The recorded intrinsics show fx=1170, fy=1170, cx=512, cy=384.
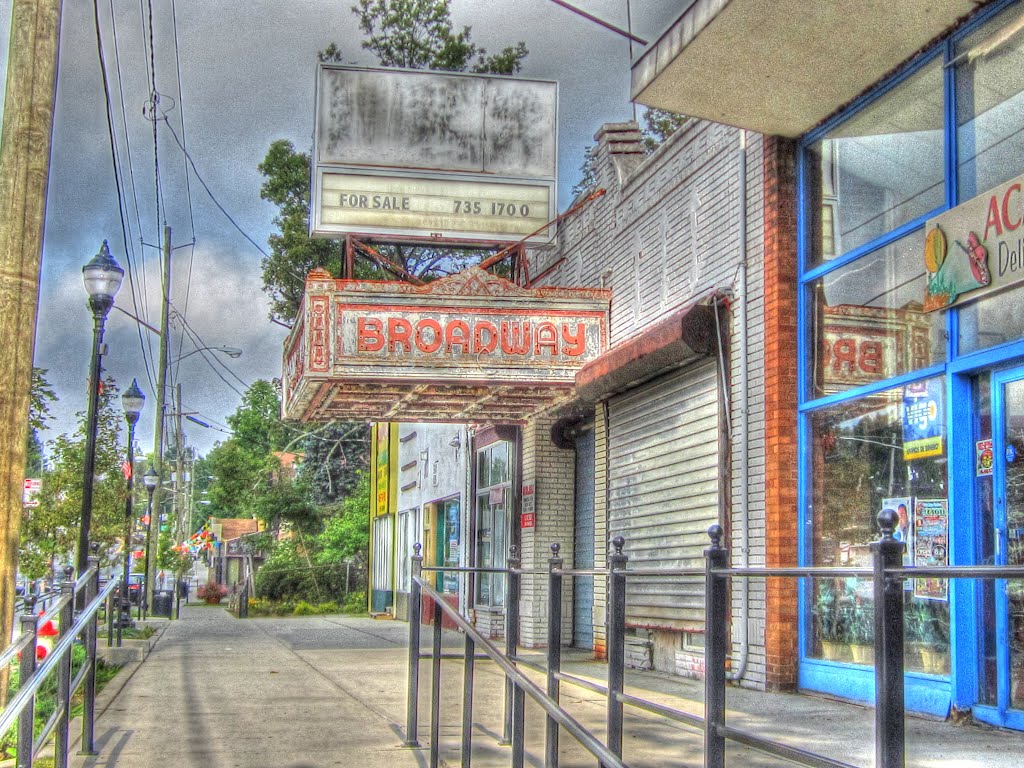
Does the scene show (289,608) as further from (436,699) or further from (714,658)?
(714,658)

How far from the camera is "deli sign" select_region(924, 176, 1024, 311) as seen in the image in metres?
7.30

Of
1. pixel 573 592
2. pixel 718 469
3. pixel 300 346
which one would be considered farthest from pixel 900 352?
pixel 573 592

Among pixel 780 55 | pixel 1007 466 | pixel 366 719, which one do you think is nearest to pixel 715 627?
pixel 1007 466

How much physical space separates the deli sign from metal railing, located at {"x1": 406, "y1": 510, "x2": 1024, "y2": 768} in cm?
353

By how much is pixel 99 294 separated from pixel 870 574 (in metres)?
13.2

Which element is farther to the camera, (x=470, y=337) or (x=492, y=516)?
(x=492, y=516)

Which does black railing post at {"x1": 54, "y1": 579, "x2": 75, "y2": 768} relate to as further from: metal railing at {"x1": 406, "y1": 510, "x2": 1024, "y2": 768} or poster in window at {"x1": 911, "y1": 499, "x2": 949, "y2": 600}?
poster in window at {"x1": 911, "y1": 499, "x2": 949, "y2": 600}

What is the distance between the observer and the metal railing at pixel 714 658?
272 centimetres

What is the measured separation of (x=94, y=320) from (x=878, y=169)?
984 centimetres

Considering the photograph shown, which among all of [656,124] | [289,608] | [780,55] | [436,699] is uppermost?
[656,124]

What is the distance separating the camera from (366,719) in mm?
9156

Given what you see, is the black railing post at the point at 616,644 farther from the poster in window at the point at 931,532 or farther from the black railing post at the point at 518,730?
the poster in window at the point at 931,532

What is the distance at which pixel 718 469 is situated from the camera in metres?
10.8

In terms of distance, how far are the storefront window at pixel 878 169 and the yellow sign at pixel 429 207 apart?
5941mm
